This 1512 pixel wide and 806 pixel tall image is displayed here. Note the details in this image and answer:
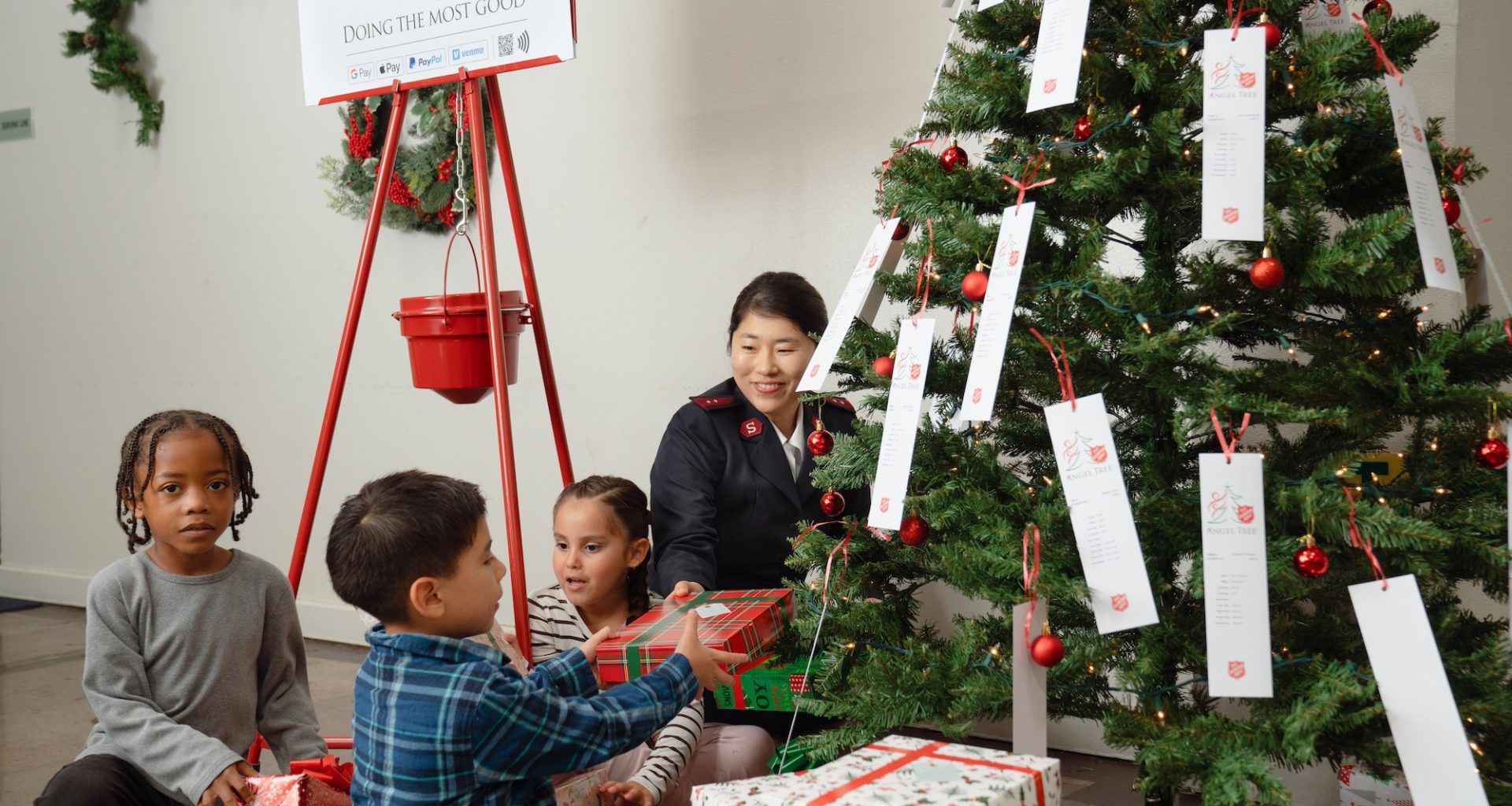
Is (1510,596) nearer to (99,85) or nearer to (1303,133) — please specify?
(1303,133)

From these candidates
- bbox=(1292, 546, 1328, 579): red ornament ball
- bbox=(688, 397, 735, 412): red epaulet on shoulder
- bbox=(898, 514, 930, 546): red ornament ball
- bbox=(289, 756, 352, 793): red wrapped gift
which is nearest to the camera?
bbox=(1292, 546, 1328, 579): red ornament ball

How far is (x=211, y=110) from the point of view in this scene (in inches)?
152

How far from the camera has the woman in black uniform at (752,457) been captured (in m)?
2.08

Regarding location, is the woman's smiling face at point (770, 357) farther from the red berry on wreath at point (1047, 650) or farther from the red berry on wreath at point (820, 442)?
the red berry on wreath at point (1047, 650)

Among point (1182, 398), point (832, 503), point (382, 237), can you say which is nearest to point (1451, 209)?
point (1182, 398)

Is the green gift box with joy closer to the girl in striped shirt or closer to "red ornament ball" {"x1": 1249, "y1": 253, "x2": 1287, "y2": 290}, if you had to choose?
the girl in striped shirt

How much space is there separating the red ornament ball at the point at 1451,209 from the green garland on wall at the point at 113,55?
3.96 m

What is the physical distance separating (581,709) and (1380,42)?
1.15 metres

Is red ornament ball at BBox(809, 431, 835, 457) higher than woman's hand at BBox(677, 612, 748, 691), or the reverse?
red ornament ball at BBox(809, 431, 835, 457)

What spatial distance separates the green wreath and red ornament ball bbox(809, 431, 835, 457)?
183 cm

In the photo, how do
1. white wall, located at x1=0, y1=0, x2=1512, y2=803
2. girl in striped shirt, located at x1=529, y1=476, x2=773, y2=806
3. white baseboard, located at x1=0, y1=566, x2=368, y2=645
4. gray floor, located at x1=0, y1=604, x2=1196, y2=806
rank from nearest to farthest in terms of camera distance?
girl in striped shirt, located at x1=529, y1=476, x2=773, y2=806
gray floor, located at x1=0, y1=604, x2=1196, y2=806
white wall, located at x1=0, y1=0, x2=1512, y2=803
white baseboard, located at x1=0, y1=566, x2=368, y2=645

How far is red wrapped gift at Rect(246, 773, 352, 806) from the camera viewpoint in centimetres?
143

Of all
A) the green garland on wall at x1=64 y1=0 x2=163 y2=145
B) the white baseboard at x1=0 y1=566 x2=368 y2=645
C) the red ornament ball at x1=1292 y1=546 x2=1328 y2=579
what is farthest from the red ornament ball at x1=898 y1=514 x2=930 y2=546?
the green garland on wall at x1=64 y1=0 x2=163 y2=145

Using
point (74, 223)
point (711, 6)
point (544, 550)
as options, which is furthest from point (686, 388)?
point (74, 223)
